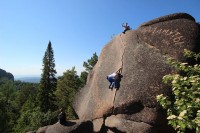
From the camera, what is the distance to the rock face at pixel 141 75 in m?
15.7

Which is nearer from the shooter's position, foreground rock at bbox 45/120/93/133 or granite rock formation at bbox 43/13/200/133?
granite rock formation at bbox 43/13/200/133

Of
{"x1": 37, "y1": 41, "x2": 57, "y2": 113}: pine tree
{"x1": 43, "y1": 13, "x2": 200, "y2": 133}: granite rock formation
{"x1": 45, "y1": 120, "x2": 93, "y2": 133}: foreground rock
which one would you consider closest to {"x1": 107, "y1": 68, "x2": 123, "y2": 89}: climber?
{"x1": 43, "y1": 13, "x2": 200, "y2": 133}: granite rock formation

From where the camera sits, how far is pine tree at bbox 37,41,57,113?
62.7 meters

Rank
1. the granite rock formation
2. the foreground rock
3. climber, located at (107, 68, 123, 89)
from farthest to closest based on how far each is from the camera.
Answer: the foreground rock < climber, located at (107, 68, 123, 89) < the granite rock formation

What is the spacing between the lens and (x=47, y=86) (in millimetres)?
64812

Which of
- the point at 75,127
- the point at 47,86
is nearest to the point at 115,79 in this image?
the point at 75,127

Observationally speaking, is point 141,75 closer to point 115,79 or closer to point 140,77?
point 140,77

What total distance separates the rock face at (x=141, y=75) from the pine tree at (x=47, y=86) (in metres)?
43.6

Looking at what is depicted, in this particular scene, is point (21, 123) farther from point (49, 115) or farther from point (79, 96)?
point (79, 96)

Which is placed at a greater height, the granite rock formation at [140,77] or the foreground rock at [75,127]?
the granite rock formation at [140,77]

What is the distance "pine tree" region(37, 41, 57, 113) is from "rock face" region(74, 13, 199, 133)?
4364cm

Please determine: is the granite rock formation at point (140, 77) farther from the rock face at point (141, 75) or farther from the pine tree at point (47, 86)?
the pine tree at point (47, 86)

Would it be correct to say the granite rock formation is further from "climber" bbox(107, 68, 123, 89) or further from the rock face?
"climber" bbox(107, 68, 123, 89)

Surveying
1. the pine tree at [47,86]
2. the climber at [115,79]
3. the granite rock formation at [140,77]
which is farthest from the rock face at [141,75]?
the pine tree at [47,86]
